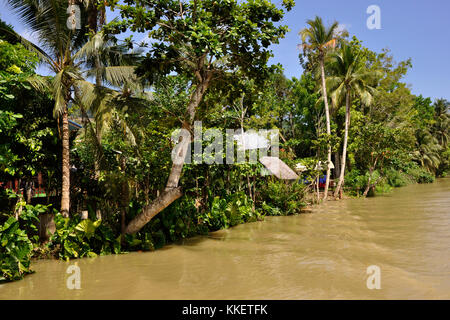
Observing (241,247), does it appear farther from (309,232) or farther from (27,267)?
(27,267)

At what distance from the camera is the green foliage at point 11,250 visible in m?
5.50

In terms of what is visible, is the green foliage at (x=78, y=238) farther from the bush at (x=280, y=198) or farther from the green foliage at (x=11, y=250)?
the bush at (x=280, y=198)

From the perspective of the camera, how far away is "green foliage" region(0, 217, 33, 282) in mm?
5504

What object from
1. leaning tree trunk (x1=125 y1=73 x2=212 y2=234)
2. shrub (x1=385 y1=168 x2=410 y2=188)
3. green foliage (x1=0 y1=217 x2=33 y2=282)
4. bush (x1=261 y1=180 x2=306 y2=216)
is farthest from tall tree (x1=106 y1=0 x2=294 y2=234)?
shrub (x1=385 y1=168 x2=410 y2=188)

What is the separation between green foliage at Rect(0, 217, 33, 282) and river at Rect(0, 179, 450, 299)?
0.20 meters

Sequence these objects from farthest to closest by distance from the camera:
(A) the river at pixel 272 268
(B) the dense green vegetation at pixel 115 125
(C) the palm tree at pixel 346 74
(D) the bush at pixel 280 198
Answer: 1. (C) the palm tree at pixel 346 74
2. (D) the bush at pixel 280 198
3. (B) the dense green vegetation at pixel 115 125
4. (A) the river at pixel 272 268

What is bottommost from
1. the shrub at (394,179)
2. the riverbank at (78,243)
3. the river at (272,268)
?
the river at (272,268)

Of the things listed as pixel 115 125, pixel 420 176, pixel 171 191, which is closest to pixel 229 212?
pixel 171 191

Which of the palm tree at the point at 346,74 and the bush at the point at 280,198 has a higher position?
the palm tree at the point at 346,74

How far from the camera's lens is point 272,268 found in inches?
242

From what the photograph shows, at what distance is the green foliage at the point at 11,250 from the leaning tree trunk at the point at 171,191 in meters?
2.30

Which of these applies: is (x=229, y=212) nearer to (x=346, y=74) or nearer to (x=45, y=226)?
(x=45, y=226)

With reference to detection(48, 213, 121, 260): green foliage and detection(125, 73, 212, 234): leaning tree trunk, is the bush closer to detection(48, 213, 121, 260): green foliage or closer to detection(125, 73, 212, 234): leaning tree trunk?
detection(125, 73, 212, 234): leaning tree trunk

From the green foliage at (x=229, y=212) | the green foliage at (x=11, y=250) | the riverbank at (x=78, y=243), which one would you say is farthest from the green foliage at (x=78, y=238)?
the green foliage at (x=229, y=212)
